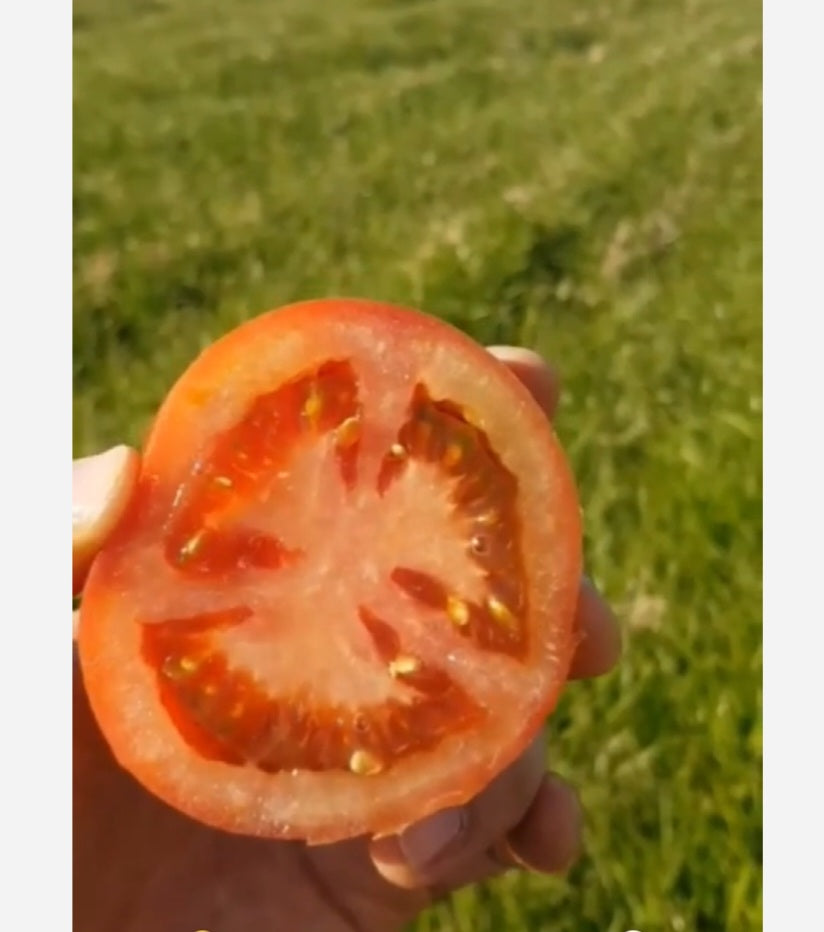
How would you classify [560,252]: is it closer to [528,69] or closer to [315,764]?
[528,69]

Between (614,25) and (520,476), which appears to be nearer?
(520,476)

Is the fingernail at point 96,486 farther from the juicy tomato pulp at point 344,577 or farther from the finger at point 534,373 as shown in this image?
the finger at point 534,373

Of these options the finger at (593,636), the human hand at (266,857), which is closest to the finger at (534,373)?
the human hand at (266,857)

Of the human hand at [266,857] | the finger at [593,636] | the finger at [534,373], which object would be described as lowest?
the human hand at [266,857]

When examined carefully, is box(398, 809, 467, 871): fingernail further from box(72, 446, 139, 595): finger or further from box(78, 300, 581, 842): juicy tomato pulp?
box(72, 446, 139, 595): finger

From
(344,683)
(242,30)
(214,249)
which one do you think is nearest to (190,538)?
(344,683)

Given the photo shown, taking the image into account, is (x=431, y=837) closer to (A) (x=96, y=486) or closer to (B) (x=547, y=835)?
(B) (x=547, y=835)

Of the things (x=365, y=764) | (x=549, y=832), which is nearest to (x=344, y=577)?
(x=365, y=764)
